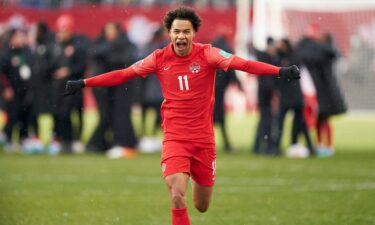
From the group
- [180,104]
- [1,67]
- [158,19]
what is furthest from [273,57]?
[158,19]

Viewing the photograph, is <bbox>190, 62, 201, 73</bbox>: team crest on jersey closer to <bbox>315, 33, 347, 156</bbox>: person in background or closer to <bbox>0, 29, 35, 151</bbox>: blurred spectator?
<bbox>315, 33, 347, 156</bbox>: person in background

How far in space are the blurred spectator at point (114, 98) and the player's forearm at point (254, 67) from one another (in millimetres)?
11275

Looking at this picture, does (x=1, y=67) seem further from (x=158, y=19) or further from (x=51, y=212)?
(x=158, y=19)

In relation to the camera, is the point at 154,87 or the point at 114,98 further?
the point at 154,87

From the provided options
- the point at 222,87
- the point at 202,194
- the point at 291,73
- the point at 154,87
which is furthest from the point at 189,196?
the point at 154,87

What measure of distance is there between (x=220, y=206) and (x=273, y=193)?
1579 mm

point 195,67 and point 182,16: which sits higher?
point 182,16

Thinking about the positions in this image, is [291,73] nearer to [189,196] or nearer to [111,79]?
[111,79]

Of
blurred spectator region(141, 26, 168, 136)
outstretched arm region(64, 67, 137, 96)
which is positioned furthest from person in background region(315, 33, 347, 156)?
outstretched arm region(64, 67, 137, 96)

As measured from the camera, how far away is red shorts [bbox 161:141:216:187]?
8.89 m

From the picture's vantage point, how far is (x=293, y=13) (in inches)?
1189

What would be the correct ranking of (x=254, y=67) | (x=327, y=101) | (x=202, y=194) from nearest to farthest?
(x=254, y=67), (x=202, y=194), (x=327, y=101)

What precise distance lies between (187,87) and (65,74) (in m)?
11.7

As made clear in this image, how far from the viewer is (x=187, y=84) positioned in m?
9.15
